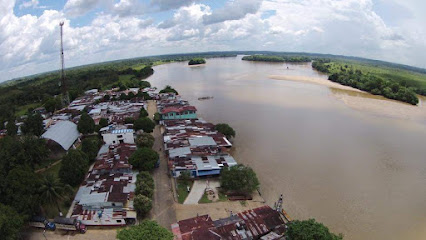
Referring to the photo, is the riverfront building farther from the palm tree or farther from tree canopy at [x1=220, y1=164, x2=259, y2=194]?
the palm tree

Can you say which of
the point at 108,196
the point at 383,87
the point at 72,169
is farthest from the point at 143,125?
the point at 383,87

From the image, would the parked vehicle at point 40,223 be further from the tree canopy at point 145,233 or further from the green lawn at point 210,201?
the green lawn at point 210,201

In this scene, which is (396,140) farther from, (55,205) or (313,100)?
(55,205)

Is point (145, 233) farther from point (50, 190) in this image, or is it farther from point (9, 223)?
point (50, 190)

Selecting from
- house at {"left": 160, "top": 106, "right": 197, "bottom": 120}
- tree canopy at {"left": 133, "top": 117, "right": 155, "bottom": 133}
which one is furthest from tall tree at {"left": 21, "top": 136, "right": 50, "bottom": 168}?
house at {"left": 160, "top": 106, "right": 197, "bottom": 120}

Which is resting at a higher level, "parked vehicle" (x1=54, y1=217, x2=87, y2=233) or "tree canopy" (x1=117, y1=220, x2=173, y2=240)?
"tree canopy" (x1=117, y1=220, x2=173, y2=240)
